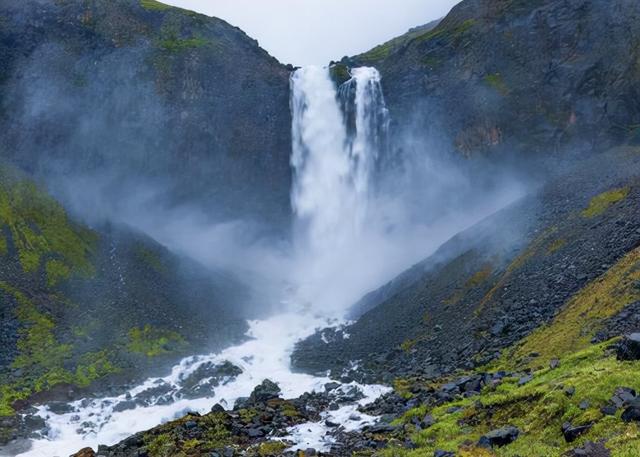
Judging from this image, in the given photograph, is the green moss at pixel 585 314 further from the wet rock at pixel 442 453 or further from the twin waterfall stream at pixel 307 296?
the wet rock at pixel 442 453

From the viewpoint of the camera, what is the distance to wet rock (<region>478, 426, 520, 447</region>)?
49.9ft

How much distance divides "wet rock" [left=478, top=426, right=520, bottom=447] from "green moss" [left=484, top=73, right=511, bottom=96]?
2262 inches

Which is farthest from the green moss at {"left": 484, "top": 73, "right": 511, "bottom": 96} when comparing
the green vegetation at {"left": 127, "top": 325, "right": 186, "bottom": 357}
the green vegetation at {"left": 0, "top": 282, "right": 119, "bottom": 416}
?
A: the green vegetation at {"left": 0, "top": 282, "right": 119, "bottom": 416}

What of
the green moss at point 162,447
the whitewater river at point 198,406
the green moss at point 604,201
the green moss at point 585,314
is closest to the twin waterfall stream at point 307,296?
the whitewater river at point 198,406

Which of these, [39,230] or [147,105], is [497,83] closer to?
[147,105]

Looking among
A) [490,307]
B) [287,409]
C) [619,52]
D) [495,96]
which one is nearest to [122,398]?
[287,409]

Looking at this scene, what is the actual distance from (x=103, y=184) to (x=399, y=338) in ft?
164

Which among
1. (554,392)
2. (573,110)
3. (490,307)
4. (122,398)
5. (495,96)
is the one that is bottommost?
(554,392)

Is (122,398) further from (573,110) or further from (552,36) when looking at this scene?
(552,36)

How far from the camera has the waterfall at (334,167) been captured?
73.2 meters

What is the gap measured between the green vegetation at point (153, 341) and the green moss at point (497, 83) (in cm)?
4555

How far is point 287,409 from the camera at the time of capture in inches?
1099

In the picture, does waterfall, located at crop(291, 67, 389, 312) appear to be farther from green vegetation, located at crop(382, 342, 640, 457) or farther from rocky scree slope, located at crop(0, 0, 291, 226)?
green vegetation, located at crop(382, 342, 640, 457)

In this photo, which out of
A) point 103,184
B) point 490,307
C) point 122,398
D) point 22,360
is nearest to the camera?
point 490,307
